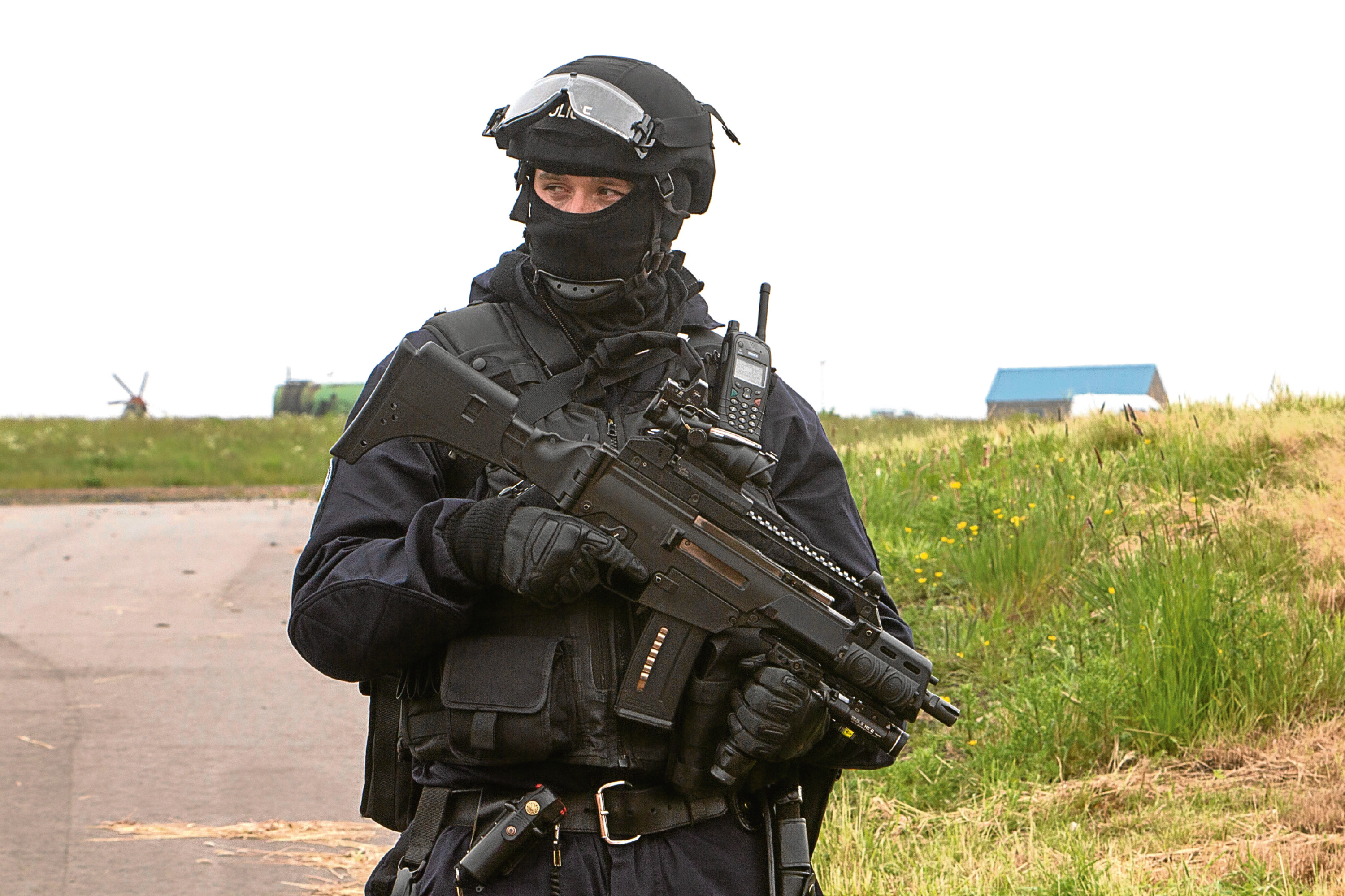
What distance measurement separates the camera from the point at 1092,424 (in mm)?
10258

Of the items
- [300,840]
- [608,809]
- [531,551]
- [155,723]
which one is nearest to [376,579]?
[531,551]

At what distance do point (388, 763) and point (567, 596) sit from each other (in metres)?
0.59

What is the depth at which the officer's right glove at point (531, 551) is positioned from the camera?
2744 mm

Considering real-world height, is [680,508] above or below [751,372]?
below

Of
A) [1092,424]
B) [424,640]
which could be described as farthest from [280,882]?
[1092,424]

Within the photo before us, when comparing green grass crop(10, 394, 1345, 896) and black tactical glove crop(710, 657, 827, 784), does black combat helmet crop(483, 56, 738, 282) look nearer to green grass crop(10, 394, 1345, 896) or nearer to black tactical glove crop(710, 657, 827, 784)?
black tactical glove crop(710, 657, 827, 784)

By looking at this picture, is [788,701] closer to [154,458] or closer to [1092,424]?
[1092,424]

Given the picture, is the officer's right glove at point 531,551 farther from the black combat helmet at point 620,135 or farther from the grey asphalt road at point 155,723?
the grey asphalt road at point 155,723

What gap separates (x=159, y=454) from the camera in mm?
31141

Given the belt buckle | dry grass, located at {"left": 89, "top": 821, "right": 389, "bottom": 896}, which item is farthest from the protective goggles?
dry grass, located at {"left": 89, "top": 821, "right": 389, "bottom": 896}

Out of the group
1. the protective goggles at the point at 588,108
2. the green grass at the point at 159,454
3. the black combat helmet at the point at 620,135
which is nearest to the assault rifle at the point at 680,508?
the black combat helmet at the point at 620,135

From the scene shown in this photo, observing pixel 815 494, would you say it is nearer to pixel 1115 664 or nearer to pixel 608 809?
pixel 608 809

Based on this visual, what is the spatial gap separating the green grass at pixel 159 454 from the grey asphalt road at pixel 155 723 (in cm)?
1418

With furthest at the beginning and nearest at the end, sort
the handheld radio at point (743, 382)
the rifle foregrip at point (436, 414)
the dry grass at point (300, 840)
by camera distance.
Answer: the dry grass at point (300, 840), the handheld radio at point (743, 382), the rifle foregrip at point (436, 414)
